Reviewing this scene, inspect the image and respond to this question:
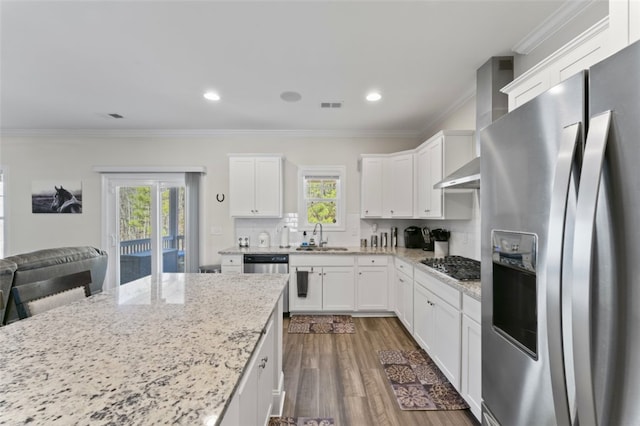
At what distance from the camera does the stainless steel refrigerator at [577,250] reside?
610 millimetres

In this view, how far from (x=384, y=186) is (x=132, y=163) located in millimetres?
4064

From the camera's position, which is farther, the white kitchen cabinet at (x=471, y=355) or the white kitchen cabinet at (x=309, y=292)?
the white kitchen cabinet at (x=309, y=292)

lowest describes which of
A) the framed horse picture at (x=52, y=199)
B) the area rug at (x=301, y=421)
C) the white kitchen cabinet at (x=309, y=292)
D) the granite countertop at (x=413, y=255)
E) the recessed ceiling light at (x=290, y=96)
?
the area rug at (x=301, y=421)

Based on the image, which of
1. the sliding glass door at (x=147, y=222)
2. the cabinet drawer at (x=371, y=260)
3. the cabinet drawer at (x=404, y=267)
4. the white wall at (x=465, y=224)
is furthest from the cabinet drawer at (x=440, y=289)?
the sliding glass door at (x=147, y=222)

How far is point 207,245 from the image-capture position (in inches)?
179

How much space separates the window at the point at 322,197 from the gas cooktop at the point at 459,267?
6.29ft

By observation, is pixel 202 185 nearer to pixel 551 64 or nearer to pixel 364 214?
pixel 364 214

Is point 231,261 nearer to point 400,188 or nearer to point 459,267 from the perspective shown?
point 400,188

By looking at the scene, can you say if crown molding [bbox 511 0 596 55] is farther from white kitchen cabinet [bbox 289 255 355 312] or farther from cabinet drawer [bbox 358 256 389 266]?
white kitchen cabinet [bbox 289 255 355 312]

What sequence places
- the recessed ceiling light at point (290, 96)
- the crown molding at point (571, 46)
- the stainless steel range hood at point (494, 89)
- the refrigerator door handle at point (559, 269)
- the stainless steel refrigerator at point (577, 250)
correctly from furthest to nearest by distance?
1. the recessed ceiling light at point (290, 96)
2. the stainless steel range hood at point (494, 89)
3. the crown molding at point (571, 46)
4. the refrigerator door handle at point (559, 269)
5. the stainless steel refrigerator at point (577, 250)

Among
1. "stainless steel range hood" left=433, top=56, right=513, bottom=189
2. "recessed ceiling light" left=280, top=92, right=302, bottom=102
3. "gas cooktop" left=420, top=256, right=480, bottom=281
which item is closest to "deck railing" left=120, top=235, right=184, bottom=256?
"recessed ceiling light" left=280, top=92, right=302, bottom=102

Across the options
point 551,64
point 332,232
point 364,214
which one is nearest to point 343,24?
point 551,64

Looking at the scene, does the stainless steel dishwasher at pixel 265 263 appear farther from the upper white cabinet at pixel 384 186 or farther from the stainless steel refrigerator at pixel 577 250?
the stainless steel refrigerator at pixel 577 250

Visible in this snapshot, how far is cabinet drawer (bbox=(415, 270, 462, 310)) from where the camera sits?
2.06 meters
